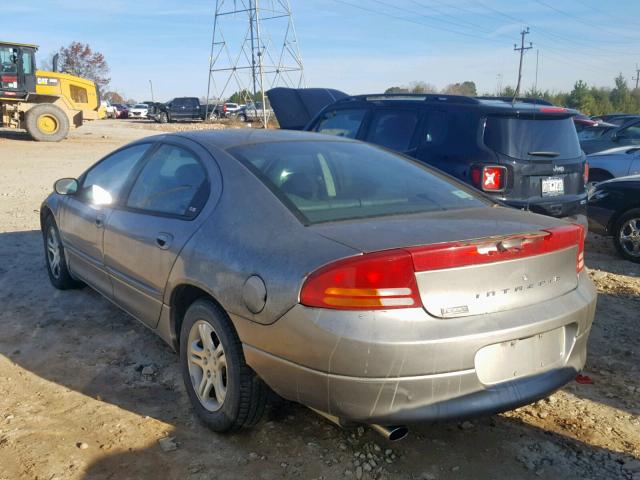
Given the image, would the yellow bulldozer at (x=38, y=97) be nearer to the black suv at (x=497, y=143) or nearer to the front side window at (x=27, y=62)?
the front side window at (x=27, y=62)

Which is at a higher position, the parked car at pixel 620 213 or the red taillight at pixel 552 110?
the red taillight at pixel 552 110

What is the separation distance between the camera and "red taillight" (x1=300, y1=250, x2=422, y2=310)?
2379mm

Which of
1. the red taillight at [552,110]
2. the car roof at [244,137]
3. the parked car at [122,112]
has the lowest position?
the car roof at [244,137]

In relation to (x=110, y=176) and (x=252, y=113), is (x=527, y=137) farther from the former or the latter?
(x=252, y=113)

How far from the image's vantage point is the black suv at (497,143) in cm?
544

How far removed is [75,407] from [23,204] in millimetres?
7127

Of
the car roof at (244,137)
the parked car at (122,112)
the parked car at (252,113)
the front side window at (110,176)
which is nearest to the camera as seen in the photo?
the car roof at (244,137)

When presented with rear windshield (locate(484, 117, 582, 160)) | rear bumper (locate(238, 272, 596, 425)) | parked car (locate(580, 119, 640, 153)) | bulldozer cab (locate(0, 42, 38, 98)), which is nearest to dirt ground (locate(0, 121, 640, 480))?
rear bumper (locate(238, 272, 596, 425))

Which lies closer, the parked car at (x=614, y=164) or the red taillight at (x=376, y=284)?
the red taillight at (x=376, y=284)

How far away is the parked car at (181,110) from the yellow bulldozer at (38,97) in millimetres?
19706

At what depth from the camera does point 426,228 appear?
2672 millimetres

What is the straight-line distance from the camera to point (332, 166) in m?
3.43

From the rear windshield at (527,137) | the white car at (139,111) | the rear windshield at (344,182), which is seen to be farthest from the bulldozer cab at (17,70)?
the white car at (139,111)

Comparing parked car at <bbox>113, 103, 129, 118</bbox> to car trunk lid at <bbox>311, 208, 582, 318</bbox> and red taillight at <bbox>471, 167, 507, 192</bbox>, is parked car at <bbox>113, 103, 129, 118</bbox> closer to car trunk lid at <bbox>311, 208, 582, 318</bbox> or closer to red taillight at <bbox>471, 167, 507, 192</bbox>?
red taillight at <bbox>471, 167, 507, 192</bbox>
